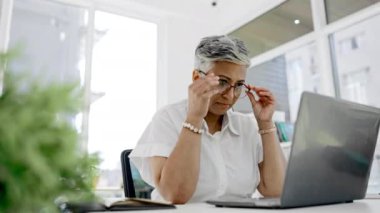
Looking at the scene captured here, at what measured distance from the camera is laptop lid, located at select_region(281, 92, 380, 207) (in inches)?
24.5

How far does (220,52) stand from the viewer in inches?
44.1

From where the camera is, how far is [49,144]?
133mm

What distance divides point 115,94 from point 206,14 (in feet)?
4.91

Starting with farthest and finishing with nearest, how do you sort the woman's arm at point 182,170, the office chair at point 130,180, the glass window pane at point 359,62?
1. the glass window pane at point 359,62
2. the office chair at point 130,180
3. the woman's arm at point 182,170

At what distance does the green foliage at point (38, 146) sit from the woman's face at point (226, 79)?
101 cm

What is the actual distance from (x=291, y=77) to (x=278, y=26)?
0.59 m

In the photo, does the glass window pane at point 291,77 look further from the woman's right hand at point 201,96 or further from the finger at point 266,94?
the woman's right hand at point 201,96

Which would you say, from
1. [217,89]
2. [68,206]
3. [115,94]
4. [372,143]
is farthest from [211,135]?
[115,94]

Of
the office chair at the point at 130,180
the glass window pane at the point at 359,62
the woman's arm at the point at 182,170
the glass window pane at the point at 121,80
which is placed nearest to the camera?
the woman's arm at the point at 182,170

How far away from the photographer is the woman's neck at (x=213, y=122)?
125 centimetres

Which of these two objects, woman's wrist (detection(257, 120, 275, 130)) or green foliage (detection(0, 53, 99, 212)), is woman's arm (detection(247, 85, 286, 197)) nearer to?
woman's wrist (detection(257, 120, 275, 130))

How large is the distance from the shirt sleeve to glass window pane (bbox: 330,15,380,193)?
189 centimetres

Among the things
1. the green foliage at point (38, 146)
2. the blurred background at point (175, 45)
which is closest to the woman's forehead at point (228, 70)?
the green foliage at point (38, 146)

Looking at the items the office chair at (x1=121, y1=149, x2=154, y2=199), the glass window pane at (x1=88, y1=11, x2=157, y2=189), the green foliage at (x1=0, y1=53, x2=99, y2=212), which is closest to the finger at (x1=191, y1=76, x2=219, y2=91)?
the office chair at (x1=121, y1=149, x2=154, y2=199)
